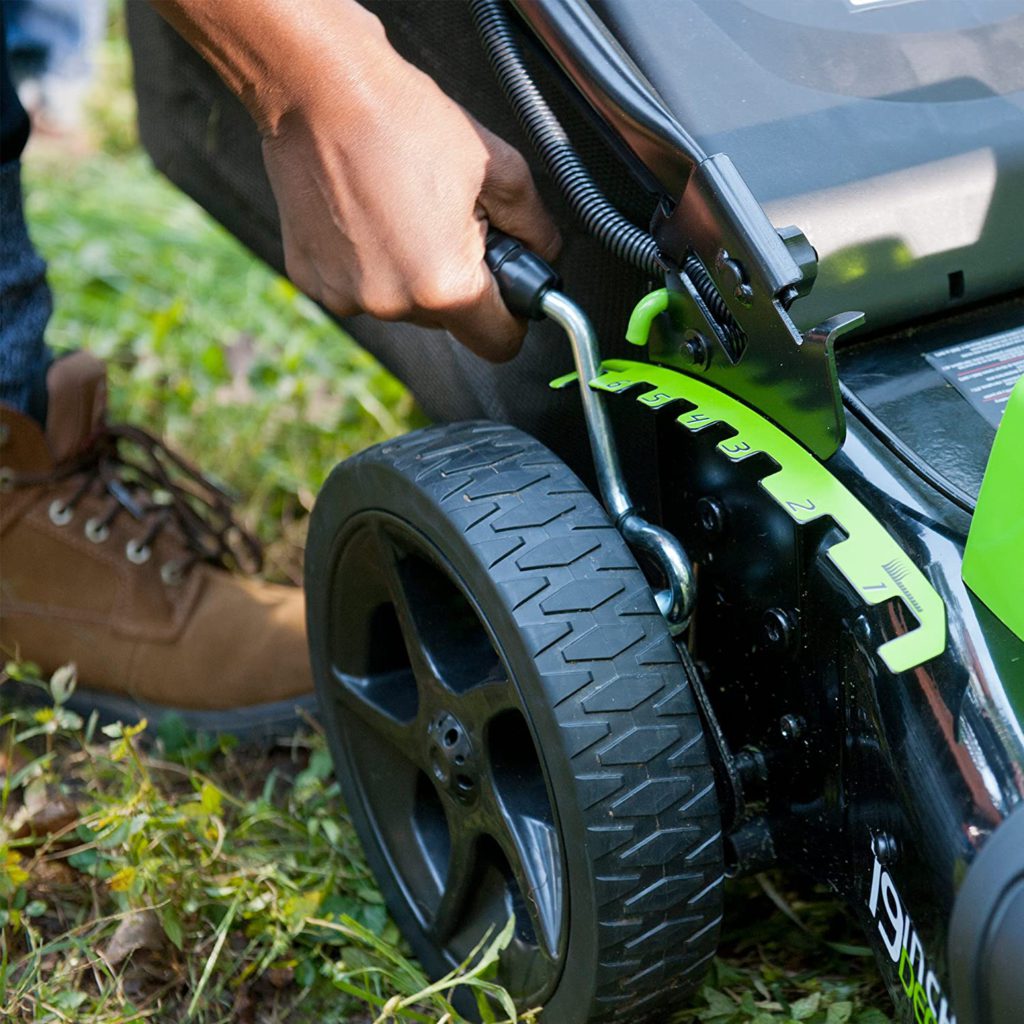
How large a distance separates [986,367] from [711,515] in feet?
0.72

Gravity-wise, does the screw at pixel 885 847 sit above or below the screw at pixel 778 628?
below

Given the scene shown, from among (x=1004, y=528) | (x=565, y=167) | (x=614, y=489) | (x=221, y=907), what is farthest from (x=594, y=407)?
(x=221, y=907)

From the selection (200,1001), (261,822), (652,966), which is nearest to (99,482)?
(261,822)

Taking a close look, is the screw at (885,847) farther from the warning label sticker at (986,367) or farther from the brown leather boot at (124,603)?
the brown leather boot at (124,603)

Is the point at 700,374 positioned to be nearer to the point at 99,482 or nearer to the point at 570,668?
the point at 570,668

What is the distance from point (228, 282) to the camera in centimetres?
250

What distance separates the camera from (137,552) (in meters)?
1.50

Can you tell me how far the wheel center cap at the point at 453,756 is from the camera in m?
1.00

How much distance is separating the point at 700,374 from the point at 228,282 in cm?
172

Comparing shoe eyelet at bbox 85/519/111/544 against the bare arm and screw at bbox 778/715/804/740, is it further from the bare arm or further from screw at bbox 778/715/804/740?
screw at bbox 778/715/804/740

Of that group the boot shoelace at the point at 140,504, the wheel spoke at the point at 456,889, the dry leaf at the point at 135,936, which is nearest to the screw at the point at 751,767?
the wheel spoke at the point at 456,889

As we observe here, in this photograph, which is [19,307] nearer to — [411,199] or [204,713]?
[204,713]

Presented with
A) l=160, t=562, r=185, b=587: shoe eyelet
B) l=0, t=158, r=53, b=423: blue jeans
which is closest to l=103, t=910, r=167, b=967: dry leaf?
l=160, t=562, r=185, b=587: shoe eyelet

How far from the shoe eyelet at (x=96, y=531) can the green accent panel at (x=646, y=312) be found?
766mm
